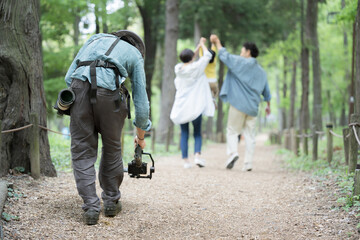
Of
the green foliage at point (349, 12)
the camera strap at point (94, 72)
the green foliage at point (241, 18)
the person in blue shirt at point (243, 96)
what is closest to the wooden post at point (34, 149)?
the camera strap at point (94, 72)

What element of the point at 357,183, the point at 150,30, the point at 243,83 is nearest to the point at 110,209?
the point at 357,183

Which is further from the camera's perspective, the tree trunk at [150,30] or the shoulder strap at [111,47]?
the tree trunk at [150,30]

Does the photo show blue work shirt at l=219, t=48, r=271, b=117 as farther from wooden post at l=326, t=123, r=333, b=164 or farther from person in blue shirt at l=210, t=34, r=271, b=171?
wooden post at l=326, t=123, r=333, b=164

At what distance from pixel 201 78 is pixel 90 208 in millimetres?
4710

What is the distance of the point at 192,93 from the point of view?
24.9 feet

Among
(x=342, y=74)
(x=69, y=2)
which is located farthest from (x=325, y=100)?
(x=69, y=2)

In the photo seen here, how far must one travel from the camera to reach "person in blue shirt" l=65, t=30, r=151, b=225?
3389 millimetres

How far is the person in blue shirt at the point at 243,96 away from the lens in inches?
302

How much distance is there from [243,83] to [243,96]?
321 millimetres

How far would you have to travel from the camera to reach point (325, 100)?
105 ft

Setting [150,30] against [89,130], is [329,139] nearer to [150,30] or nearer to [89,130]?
[89,130]

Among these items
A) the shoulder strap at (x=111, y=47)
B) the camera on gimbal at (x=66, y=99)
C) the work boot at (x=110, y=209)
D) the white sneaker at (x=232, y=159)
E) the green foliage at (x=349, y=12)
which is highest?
the green foliage at (x=349, y=12)

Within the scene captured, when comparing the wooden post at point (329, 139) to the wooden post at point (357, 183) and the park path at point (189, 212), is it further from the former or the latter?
the wooden post at point (357, 183)

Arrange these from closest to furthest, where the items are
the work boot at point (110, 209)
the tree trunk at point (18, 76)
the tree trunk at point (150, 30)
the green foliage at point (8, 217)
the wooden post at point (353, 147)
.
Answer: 1. the green foliage at point (8, 217)
2. the work boot at point (110, 209)
3. the tree trunk at point (18, 76)
4. the wooden post at point (353, 147)
5. the tree trunk at point (150, 30)
